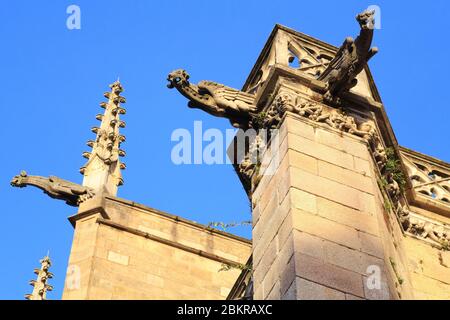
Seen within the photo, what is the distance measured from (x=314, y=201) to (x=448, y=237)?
2794 mm

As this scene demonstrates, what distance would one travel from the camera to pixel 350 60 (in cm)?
1048

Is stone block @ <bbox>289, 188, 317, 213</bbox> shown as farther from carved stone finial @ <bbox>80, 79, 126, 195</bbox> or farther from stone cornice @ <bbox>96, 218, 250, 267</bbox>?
carved stone finial @ <bbox>80, 79, 126, 195</bbox>

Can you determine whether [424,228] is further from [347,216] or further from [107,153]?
[107,153]

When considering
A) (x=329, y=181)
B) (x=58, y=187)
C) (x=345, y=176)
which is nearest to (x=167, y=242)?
(x=58, y=187)

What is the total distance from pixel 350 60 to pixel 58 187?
6.09 meters

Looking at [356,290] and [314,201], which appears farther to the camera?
[314,201]

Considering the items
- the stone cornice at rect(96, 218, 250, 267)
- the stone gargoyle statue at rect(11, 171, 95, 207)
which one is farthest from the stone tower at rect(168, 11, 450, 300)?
the stone gargoyle statue at rect(11, 171, 95, 207)

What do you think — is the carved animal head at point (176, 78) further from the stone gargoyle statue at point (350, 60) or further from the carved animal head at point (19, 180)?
the carved animal head at point (19, 180)

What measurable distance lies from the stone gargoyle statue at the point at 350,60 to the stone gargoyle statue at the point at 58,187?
208 inches

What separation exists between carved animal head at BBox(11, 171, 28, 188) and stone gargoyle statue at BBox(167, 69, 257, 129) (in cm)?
540

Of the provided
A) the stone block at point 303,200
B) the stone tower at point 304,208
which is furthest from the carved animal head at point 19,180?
the stone block at point 303,200
